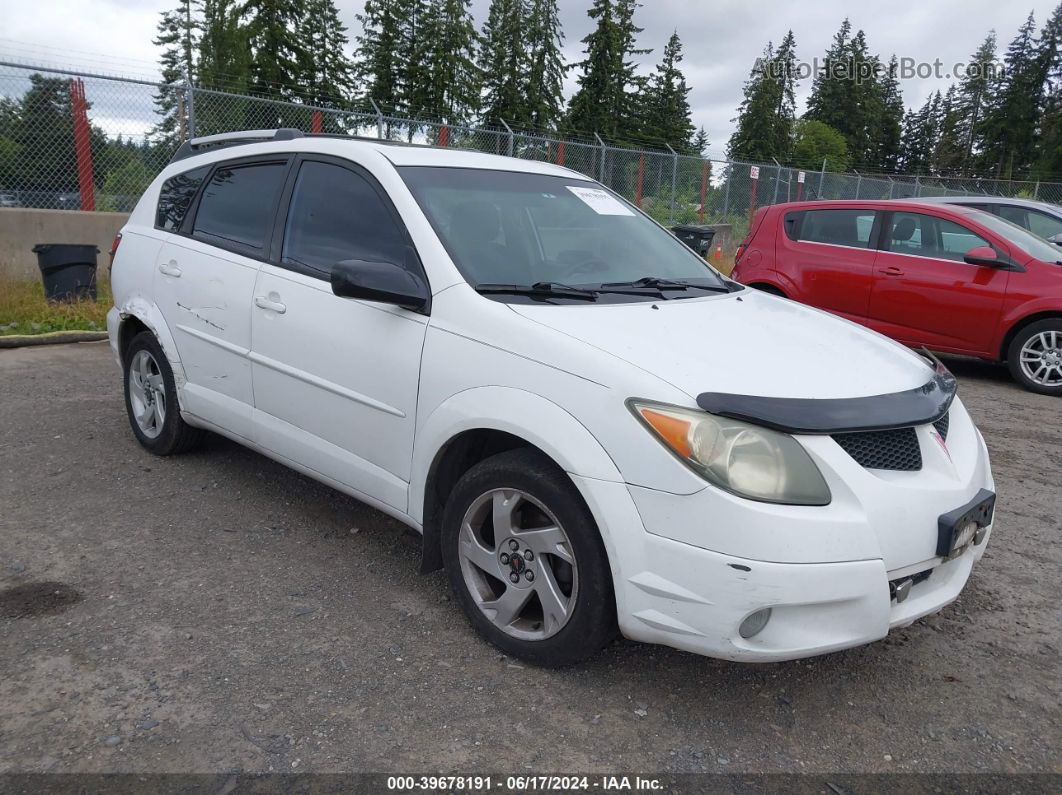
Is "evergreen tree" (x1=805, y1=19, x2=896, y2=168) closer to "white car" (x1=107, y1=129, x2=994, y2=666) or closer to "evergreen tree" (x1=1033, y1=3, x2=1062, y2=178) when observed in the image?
"evergreen tree" (x1=1033, y1=3, x2=1062, y2=178)

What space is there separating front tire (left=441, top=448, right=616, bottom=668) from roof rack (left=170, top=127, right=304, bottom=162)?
222 cm

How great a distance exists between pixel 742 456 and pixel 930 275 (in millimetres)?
6339

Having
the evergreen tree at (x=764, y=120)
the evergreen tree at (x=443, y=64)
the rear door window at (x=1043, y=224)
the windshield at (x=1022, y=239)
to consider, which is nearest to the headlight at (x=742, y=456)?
the windshield at (x=1022, y=239)

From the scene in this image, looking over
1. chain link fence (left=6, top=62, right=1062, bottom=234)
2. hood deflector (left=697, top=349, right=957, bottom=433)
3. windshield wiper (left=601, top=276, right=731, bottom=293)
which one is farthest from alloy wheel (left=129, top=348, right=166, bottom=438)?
chain link fence (left=6, top=62, right=1062, bottom=234)

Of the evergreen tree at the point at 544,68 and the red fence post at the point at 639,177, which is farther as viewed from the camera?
the evergreen tree at the point at 544,68

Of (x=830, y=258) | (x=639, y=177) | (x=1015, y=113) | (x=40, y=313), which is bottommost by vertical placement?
(x=40, y=313)

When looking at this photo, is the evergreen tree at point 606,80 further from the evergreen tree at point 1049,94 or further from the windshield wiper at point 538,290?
the windshield wiper at point 538,290

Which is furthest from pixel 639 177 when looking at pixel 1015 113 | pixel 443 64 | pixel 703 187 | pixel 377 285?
pixel 1015 113

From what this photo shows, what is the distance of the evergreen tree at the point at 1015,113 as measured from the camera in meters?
73.3

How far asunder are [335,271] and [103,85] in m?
8.51

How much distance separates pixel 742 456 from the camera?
2373mm

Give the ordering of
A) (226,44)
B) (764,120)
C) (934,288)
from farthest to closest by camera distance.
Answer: (764,120)
(226,44)
(934,288)

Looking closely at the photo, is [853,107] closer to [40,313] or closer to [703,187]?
[703,187]

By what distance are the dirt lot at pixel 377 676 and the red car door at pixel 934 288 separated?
3.95 m
